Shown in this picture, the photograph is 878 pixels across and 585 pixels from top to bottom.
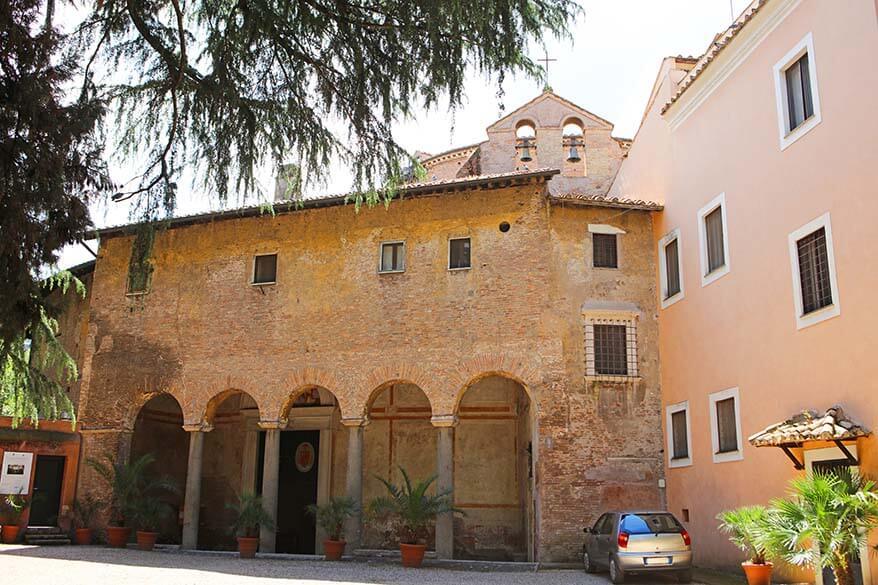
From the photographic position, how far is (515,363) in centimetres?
1661

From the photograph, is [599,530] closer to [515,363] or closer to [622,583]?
[622,583]

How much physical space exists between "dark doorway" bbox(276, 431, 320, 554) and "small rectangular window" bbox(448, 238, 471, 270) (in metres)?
6.47

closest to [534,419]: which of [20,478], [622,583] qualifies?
[622,583]

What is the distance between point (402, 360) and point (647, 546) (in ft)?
22.3

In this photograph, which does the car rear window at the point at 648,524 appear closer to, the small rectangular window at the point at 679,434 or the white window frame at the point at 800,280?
the small rectangular window at the point at 679,434

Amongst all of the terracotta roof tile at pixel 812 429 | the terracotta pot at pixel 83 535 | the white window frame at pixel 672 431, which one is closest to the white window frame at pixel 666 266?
the white window frame at pixel 672 431

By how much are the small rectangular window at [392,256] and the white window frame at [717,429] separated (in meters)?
7.17

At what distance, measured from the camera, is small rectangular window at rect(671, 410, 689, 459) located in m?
15.7

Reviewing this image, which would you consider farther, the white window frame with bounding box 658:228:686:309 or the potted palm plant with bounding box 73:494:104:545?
the potted palm plant with bounding box 73:494:104:545

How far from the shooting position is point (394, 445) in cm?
2031

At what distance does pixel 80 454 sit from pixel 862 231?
17.5 meters

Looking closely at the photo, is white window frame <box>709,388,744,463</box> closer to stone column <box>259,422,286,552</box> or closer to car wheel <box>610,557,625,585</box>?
car wheel <box>610,557,625,585</box>

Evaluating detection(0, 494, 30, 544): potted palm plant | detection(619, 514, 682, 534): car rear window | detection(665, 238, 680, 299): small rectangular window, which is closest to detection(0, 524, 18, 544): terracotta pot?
detection(0, 494, 30, 544): potted palm plant

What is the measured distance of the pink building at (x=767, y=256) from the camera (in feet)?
35.5
